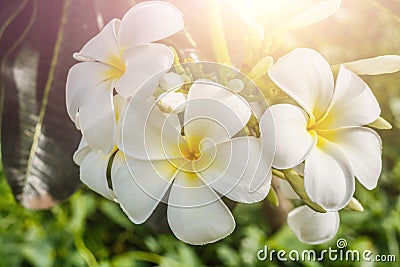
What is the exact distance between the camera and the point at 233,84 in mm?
565

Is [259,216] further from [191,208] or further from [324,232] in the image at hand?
[191,208]

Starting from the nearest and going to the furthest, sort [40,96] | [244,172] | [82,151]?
[244,172] < [82,151] < [40,96]

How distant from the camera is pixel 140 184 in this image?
20.8 inches

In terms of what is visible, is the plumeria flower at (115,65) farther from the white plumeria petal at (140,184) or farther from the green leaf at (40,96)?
the green leaf at (40,96)

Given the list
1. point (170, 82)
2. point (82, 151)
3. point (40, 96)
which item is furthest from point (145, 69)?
point (40, 96)

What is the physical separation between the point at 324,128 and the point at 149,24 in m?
0.15

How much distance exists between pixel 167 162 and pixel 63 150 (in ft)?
1.33

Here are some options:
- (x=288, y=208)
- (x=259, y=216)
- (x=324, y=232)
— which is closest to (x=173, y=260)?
(x=259, y=216)

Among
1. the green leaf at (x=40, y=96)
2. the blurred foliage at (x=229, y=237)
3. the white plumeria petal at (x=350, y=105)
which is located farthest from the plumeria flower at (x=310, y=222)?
the blurred foliage at (x=229, y=237)

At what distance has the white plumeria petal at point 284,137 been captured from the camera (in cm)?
51

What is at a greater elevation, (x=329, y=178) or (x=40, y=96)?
(x=329, y=178)

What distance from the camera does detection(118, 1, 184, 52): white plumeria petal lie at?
554 millimetres

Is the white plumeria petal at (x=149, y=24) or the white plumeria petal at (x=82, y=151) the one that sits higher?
the white plumeria petal at (x=149, y=24)

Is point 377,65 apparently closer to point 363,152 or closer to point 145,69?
point 363,152
